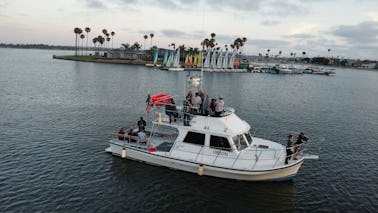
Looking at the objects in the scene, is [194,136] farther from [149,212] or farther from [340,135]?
[340,135]

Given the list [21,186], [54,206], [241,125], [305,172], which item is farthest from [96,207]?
[305,172]

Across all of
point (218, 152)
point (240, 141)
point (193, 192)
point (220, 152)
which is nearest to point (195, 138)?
point (218, 152)

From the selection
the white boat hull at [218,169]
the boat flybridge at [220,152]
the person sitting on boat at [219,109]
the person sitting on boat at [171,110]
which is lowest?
the white boat hull at [218,169]

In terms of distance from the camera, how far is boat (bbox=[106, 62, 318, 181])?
53.3 feet

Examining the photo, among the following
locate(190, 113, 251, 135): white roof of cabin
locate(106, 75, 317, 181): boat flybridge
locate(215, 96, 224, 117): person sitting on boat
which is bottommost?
locate(106, 75, 317, 181): boat flybridge

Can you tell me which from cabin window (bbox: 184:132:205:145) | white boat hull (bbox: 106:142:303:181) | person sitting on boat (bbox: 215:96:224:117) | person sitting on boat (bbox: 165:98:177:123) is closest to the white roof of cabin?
person sitting on boat (bbox: 215:96:224:117)

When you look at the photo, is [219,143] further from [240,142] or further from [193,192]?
[193,192]

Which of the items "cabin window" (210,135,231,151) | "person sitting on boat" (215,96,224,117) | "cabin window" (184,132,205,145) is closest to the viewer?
"cabin window" (210,135,231,151)

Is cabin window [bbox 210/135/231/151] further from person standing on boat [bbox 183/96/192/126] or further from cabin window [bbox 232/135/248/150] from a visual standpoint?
person standing on boat [bbox 183/96/192/126]

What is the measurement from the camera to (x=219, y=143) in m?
16.8

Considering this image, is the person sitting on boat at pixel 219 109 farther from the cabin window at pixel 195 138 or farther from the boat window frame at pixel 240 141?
the boat window frame at pixel 240 141

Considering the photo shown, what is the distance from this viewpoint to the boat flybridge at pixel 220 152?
16.2 meters

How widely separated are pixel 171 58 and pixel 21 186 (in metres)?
101

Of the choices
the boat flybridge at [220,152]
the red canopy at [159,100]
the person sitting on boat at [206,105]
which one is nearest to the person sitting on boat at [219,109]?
the boat flybridge at [220,152]
